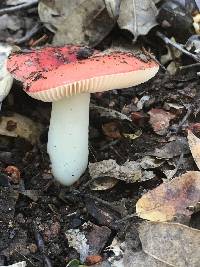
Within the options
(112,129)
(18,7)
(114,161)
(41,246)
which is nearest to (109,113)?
(112,129)

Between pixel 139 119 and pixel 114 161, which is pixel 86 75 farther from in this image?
pixel 139 119

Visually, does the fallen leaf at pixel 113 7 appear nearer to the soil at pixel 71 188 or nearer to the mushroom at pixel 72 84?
the soil at pixel 71 188

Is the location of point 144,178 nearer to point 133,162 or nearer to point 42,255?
point 133,162

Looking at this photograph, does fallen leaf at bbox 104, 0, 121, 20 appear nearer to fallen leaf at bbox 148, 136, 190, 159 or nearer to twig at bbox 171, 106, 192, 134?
twig at bbox 171, 106, 192, 134

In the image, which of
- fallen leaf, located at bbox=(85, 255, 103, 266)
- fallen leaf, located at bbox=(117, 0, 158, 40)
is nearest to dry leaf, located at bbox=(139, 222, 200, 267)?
fallen leaf, located at bbox=(85, 255, 103, 266)

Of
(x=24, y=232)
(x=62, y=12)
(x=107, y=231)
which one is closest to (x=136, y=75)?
(x=107, y=231)

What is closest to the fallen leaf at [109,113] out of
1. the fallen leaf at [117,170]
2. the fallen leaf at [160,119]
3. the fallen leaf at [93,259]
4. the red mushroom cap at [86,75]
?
the fallen leaf at [160,119]
